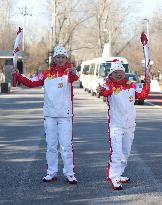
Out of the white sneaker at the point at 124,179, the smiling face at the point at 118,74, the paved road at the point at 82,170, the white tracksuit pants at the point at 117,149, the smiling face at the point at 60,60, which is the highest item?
the smiling face at the point at 60,60

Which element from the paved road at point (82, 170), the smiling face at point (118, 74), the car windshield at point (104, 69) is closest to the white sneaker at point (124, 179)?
the paved road at point (82, 170)

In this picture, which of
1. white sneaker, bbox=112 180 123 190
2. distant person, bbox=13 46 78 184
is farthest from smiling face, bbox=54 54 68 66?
white sneaker, bbox=112 180 123 190

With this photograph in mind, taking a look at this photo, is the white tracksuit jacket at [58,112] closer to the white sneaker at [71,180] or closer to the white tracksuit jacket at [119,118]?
the white sneaker at [71,180]

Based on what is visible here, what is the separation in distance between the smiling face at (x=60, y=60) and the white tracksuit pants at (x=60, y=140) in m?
0.79

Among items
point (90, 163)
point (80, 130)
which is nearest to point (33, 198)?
point (90, 163)

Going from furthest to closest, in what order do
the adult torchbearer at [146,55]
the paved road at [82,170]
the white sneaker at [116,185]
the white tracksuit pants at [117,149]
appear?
the adult torchbearer at [146,55] < the white tracksuit pants at [117,149] < the white sneaker at [116,185] < the paved road at [82,170]

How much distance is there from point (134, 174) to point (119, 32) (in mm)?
77080

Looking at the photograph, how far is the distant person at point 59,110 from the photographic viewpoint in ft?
28.2

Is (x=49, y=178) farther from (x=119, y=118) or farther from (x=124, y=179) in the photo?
(x=119, y=118)

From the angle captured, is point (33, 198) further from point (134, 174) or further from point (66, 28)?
point (66, 28)

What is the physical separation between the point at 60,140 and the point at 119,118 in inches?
36.4

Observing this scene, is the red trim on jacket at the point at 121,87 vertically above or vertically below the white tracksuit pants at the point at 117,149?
above

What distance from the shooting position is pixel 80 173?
9.46 m

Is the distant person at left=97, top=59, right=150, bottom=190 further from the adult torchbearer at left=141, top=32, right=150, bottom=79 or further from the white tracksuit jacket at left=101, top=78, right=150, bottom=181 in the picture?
the adult torchbearer at left=141, top=32, right=150, bottom=79
